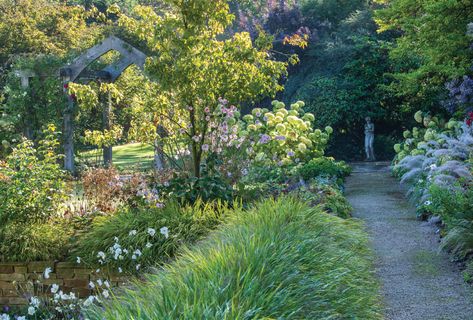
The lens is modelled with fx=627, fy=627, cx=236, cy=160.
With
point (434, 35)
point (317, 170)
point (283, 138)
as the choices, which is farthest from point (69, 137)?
point (434, 35)

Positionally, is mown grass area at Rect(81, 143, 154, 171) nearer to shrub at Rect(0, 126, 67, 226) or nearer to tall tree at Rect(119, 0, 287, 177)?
tall tree at Rect(119, 0, 287, 177)

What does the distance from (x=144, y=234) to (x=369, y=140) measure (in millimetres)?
13082

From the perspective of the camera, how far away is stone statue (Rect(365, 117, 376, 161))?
1805 centimetres

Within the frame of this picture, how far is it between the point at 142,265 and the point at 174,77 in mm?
2706

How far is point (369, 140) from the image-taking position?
18.2 metres

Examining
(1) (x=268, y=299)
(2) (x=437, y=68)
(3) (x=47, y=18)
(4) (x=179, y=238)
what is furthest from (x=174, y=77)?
(3) (x=47, y=18)

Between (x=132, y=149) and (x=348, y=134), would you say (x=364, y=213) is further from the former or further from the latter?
(x=132, y=149)

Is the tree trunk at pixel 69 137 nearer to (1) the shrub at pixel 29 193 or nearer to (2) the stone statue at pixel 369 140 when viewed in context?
(1) the shrub at pixel 29 193

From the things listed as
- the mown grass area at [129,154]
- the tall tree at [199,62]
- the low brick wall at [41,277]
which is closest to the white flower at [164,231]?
the low brick wall at [41,277]

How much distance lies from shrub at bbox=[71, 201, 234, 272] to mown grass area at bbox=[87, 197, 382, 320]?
2.38 feet

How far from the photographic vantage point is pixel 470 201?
19.0 ft

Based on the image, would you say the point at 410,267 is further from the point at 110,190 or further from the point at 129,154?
the point at 129,154

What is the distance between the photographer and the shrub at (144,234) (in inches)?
233

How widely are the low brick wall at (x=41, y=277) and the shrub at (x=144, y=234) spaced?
16cm
